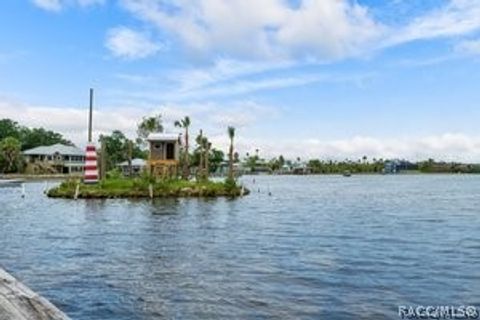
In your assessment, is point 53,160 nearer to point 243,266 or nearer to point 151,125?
point 151,125

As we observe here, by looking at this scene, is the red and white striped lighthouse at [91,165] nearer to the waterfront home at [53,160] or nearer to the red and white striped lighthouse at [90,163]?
the red and white striped lighthouse at [90,163]

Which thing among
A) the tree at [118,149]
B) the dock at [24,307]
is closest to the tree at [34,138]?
the tree at [118,149]

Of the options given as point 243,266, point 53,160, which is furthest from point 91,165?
point 53,160

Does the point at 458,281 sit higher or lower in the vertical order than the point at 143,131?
lower

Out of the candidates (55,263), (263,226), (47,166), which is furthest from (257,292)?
(47,166)

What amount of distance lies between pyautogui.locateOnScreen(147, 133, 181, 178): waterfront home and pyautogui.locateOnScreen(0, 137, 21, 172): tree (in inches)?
2886

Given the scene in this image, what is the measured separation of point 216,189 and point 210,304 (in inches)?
2532

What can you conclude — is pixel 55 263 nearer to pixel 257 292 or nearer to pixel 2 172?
pixel 257 292

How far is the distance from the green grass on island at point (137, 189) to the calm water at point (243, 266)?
94.7 feet

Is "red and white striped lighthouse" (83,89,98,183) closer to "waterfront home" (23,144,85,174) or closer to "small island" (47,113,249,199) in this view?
"small island" (47,113,249,199)

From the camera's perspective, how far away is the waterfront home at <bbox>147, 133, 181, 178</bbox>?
90.8 m

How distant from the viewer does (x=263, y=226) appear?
41.1m

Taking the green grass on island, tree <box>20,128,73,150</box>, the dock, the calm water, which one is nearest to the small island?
the green grass on island

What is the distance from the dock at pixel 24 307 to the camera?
21.1 feet
